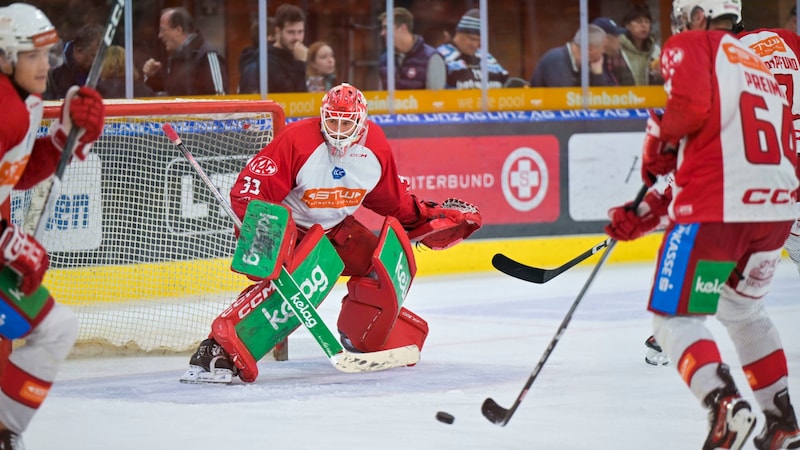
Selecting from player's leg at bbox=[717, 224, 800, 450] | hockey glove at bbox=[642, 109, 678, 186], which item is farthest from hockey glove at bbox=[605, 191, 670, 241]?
player's leg at bbox=[717, 224, 800, 450]

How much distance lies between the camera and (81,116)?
113 inches

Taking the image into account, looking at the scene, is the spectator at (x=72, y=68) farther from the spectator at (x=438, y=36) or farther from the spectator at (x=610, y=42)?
the spectator at (x=610, y=42)

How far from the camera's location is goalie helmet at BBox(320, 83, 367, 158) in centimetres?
421

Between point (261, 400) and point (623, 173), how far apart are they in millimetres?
3633

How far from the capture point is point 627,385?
401 cm

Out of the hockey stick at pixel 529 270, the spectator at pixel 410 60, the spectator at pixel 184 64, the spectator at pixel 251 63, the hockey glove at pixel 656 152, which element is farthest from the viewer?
the spectator at pixel 410 60

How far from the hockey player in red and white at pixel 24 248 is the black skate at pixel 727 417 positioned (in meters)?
1.37

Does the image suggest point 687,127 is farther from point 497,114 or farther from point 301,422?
point 497,114

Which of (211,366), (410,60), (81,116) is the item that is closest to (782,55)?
(211,366)

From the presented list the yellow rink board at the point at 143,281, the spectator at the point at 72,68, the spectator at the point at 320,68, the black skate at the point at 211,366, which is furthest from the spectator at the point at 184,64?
the black skate at the point at 211,366

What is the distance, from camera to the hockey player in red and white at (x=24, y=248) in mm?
2748

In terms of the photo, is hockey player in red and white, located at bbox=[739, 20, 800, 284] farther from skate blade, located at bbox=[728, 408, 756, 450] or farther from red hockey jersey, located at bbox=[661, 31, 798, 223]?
skate blade, located at bbox=[728, 408, 756, 450]

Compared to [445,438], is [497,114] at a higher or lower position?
higher

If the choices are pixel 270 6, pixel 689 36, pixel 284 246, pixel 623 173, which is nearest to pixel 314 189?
pixel 284 246
